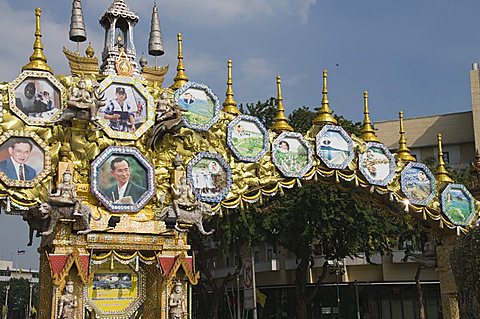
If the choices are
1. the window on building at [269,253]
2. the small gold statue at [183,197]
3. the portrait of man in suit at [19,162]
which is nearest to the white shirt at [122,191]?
the small gold statue at [183,197]

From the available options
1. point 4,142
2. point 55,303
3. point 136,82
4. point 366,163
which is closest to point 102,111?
point 136,82

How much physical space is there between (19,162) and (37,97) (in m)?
1.07

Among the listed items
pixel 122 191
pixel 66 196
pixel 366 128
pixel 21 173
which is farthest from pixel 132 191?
pixel 366 128

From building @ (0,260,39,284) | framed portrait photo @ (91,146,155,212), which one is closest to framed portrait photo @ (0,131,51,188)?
framed portrait photo @ (91,146,155,212)

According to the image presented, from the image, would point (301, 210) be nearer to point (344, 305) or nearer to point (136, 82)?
point (136, 82)

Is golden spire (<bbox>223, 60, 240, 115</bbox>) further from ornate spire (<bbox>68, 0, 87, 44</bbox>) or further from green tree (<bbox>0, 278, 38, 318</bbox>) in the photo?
green tree (<bbox>0, 278, 38, 318</bbox>)

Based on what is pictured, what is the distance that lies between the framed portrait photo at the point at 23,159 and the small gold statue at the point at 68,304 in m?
1.70

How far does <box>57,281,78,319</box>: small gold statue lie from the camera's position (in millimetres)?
9297

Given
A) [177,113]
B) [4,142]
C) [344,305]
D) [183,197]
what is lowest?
[344,305]

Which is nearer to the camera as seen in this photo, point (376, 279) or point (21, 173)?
point (21, 173)

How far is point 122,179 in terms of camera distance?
10289 millimetres

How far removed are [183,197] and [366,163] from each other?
13.4 ft

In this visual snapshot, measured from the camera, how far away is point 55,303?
30.7 ft

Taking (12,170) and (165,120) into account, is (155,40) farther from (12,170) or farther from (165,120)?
(12,170)
